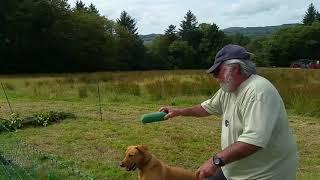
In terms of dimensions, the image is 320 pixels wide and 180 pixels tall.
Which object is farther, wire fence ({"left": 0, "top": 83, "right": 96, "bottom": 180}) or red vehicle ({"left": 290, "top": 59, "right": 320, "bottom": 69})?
red vehicle ({"left": 290, "top": 59, "right": 320, "bottom": 69})

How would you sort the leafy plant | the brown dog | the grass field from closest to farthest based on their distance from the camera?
the brown dog < the grass field < the leafy plant

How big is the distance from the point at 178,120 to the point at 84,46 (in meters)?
50.8

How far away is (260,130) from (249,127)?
→ 0.07 meters

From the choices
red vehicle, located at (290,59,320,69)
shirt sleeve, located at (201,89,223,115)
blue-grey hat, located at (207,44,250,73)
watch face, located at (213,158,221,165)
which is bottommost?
red vehicle, located at (290,59,320,69)

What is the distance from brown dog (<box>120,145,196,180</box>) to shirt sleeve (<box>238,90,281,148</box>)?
9.40 ft

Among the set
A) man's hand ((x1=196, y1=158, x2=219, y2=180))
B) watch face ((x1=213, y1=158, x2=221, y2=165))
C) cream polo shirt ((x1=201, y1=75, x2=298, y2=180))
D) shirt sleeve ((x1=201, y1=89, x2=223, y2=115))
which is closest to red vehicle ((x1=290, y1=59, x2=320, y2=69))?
shirt sleeve ((x1=201, y1=89, x2=223, y2=115))

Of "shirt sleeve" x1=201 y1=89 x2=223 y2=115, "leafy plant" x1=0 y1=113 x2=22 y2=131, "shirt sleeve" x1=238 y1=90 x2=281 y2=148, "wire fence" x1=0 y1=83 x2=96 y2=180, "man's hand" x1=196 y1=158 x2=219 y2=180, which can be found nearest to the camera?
"shirt sleeve" x1=238 y1=90 x2=281 y2=148

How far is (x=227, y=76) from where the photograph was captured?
3570 millimetres

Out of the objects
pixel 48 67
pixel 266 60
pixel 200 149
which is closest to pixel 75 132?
pixel 200 149

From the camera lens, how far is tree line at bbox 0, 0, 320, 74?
5847 cm

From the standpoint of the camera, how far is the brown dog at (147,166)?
612 centimetres

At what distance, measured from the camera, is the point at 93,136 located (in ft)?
34.1

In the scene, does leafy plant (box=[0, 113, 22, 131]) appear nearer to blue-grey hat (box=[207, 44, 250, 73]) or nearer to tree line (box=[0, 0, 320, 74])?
blue-grey hat (box=[207, 44, 250, 73])

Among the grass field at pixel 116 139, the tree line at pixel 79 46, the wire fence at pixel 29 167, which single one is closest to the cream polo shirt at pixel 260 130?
the wire fence at pixel 29 167
